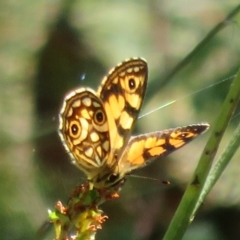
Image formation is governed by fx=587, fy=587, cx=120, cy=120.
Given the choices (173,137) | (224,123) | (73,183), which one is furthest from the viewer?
(73,183)

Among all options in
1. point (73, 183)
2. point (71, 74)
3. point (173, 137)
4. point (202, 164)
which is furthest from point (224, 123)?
point (71, 74)

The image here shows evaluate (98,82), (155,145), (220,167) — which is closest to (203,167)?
(220,167)

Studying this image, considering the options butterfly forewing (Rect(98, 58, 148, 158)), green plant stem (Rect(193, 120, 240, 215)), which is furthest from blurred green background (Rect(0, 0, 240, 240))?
green plant stem (Rect(193, 120, 240, 215))

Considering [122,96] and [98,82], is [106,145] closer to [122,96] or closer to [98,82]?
[122,96]

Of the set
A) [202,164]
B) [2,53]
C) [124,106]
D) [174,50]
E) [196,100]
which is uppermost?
[2,53]

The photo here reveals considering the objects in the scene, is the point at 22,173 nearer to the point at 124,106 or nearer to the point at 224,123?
the point at 124,106

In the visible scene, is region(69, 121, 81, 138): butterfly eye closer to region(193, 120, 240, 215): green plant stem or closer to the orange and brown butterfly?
the orange and brown butterfly
